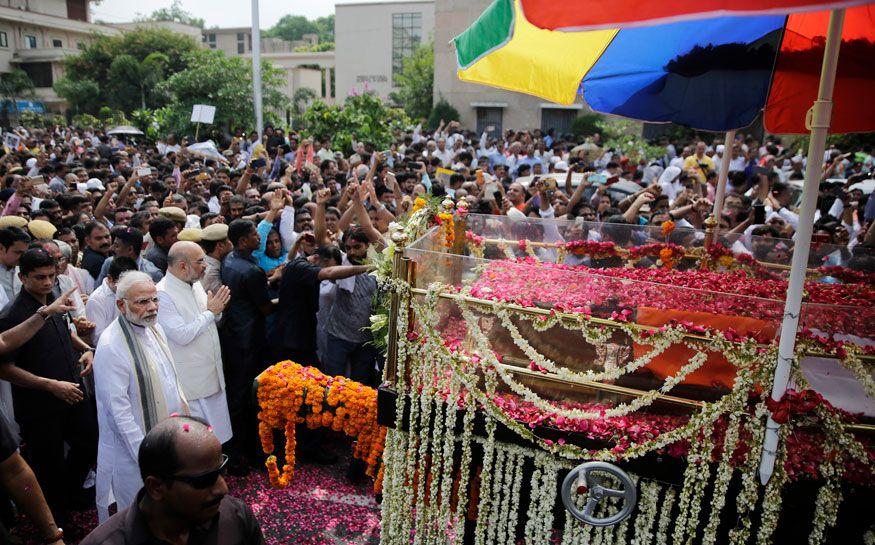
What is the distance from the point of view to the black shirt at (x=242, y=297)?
212 inches

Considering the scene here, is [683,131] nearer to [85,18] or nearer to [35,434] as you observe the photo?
[35,434]

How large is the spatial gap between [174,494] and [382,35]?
5216cm

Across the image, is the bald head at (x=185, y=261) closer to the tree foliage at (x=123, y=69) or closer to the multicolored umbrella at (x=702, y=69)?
the multicolored umbrella at (x=702, y=69)

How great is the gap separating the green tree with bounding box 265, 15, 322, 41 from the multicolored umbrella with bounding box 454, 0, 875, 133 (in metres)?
119

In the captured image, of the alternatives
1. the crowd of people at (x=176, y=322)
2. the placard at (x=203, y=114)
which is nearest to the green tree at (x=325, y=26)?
the placard at (x=203, y=114)

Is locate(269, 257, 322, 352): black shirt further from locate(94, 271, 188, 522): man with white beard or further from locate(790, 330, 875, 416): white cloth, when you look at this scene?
locate(790, 330, 875, 416): white cloth

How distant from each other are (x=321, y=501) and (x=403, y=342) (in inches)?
76.2

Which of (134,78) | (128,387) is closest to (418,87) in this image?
(134,78)

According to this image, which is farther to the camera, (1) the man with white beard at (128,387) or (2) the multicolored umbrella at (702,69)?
(2) the multicolored umbrella at (702,69)

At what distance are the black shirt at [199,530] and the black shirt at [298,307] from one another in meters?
3.19

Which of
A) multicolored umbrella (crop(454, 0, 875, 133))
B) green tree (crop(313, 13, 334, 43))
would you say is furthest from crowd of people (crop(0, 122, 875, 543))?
green tree (crop(313, 13, 334, 43))

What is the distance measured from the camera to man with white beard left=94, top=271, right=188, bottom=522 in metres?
3.69

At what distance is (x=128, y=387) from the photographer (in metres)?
3.76

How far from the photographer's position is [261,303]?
5.45 meters
